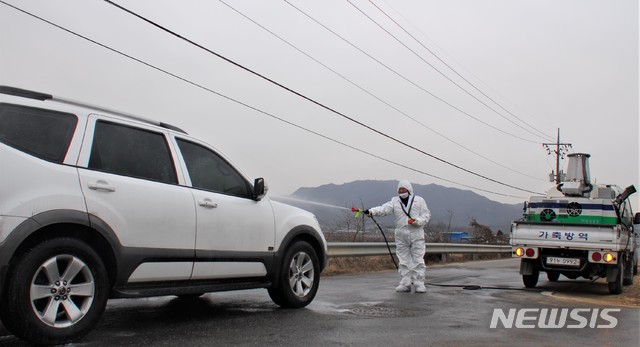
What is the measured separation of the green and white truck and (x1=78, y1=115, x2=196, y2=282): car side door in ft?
25.4

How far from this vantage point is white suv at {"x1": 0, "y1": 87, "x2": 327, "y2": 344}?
13.4 ft

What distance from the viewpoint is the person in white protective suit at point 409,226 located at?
31.4ft

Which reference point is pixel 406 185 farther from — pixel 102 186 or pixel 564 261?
pixel 102 186

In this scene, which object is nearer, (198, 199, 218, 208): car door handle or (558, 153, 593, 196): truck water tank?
(198, 199, 218, 208): car door handle

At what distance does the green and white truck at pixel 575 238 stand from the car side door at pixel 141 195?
25.4 feet

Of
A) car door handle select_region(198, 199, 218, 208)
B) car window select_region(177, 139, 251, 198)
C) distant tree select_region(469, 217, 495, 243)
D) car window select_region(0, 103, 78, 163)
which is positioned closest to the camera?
car window select_region(0, 103, 78, 163)

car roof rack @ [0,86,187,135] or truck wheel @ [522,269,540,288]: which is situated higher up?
car roof rack @ [0,86,187,135]

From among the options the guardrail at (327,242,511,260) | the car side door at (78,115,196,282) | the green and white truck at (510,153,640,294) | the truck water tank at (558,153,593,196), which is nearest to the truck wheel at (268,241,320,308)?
the car side door at (78,115,196,282)

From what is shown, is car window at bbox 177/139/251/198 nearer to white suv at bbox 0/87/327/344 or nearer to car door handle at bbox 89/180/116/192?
white suv at bbox 0/87/327/344

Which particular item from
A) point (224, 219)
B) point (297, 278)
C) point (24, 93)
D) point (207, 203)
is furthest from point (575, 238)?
point (24, 93)

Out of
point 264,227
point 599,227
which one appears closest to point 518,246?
point 599,227

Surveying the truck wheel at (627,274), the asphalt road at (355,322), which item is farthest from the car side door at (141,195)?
the truck wheel at (627,274)

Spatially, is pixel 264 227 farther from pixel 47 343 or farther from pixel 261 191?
pixel 47 343

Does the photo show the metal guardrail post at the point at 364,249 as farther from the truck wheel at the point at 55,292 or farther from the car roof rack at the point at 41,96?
the truck wheel at the point at 55,292
